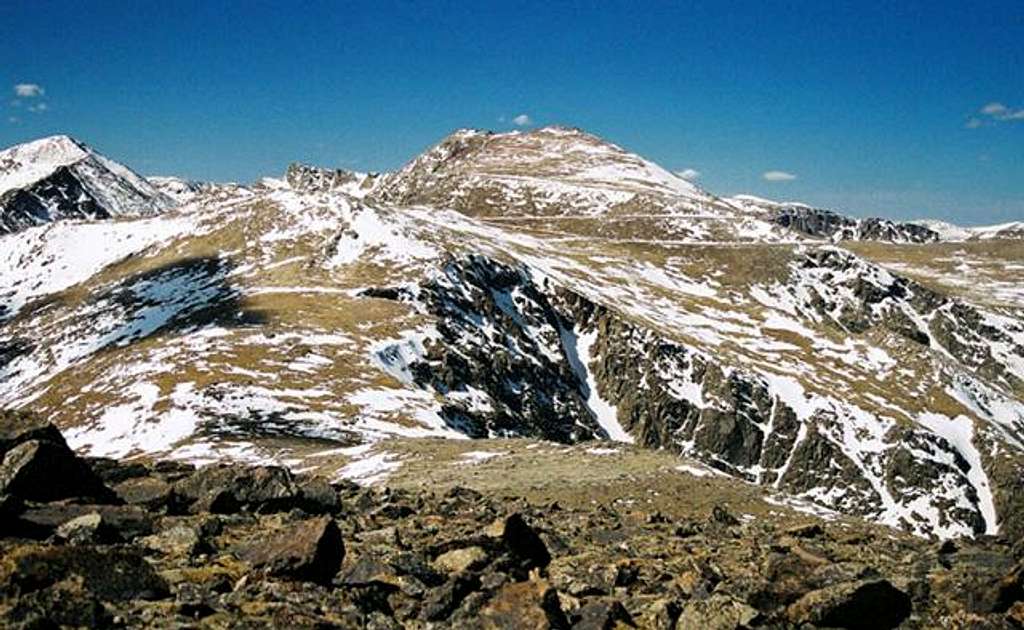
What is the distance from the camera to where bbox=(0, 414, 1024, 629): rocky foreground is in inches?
440

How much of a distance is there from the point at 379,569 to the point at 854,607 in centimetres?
786

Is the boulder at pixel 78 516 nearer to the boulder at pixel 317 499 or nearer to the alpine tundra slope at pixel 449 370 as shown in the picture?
the boulder at pixel 317 499

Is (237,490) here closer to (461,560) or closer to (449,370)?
(461,560)

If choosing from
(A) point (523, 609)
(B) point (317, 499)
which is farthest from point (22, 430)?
(A) point (523, 609)

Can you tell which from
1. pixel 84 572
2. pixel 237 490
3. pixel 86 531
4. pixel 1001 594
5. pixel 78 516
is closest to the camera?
pixel 84 572

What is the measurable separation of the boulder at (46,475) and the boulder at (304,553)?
5423mm

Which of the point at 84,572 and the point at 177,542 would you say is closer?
the point at 84,572

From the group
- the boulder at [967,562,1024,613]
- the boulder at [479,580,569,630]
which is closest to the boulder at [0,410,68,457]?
the boulder at [479,580,569,630]

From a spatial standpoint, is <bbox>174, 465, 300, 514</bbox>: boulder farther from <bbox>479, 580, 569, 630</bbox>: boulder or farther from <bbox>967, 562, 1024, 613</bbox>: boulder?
<bbox>967, 562, 1024, 613</bbox>: boulder

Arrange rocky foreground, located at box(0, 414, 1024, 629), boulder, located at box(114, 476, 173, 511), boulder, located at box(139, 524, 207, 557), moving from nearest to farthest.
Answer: rocky foreground, located at box(0, 414, 1024, 629), boulder, located at box(139, 524, 207, 557), boulder, located at box(114, 476, 173, 511)

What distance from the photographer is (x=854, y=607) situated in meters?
12.7

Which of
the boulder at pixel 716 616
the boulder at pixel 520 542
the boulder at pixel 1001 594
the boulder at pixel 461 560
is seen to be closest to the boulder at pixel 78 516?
the boulder at pixel 461 560

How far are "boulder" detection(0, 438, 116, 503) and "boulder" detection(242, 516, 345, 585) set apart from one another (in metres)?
5.42

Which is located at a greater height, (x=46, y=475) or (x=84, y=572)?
(x=84, y=572)
